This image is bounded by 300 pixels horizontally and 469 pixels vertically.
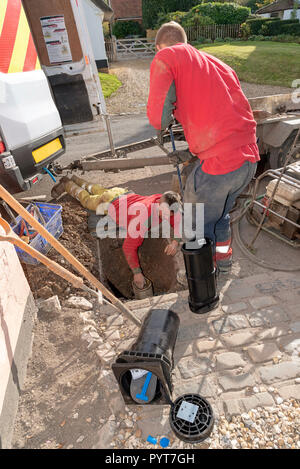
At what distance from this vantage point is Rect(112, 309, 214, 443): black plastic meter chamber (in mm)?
1934

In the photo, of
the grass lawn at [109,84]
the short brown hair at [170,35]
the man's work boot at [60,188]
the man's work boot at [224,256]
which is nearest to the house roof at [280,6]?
the grass lawn at [109,84]

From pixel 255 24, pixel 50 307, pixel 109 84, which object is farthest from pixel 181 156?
pixel 255 24

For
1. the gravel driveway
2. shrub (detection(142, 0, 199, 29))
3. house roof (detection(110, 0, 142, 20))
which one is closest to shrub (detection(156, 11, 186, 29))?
shrub (detection(142, 0, 199, 29))

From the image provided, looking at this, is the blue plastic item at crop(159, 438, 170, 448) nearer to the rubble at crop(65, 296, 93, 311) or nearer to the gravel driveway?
the rubble at crop(65, 296, 93, 311)

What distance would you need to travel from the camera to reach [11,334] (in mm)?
2242

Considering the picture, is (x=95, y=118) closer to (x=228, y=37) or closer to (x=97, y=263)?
(x=97, y=263)

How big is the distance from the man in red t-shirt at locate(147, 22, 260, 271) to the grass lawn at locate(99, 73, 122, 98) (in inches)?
531

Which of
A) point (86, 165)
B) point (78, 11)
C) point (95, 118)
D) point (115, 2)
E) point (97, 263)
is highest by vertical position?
point (115, 2)

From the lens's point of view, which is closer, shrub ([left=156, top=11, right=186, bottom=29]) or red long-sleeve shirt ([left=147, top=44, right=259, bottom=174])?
red long-sleeve shirt ([left=147, top=44, right=259, bottom=174])

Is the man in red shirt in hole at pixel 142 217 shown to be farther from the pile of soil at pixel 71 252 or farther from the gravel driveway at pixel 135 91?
the gravel driveway at pixel 135 91

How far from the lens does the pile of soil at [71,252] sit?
11.3 ft
